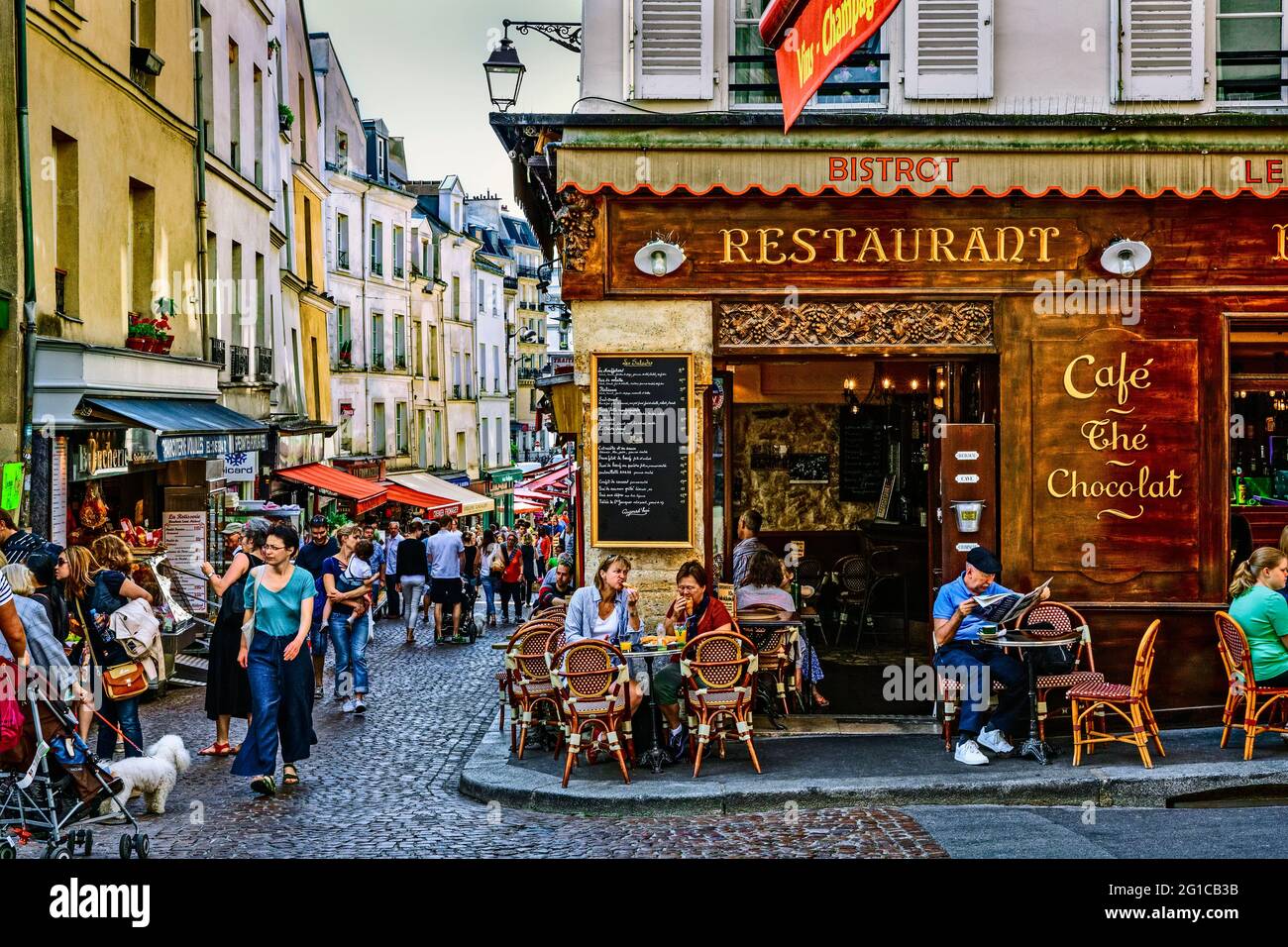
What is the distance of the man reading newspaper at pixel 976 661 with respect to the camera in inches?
406

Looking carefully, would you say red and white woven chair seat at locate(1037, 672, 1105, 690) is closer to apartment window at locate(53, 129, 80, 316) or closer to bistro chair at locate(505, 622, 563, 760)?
bistro chair at locate(505, 622, 563, 760)

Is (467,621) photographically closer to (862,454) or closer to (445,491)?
(862,454)

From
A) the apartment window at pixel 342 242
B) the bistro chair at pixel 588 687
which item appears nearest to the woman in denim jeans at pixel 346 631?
the bistro chair at pixel 588 687

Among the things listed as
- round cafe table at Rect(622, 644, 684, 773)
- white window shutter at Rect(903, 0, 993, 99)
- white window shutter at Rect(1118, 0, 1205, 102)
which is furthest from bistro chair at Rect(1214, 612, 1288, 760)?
white window shutter at Rect(903, 0, 993, 99)

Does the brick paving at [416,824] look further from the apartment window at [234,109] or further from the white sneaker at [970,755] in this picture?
the apartment window at [234,109]

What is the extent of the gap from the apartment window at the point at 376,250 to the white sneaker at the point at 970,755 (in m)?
40.3

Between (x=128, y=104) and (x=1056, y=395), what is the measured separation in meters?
12.1

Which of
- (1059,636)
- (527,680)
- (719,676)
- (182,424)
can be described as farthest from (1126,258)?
(182,424)

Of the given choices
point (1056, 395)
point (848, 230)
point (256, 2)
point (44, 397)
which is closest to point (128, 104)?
point (44, 397)

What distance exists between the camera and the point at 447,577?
21250mm

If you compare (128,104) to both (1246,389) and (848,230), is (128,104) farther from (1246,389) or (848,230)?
(1246,389)

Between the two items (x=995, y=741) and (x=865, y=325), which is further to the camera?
(x=865, y=325)

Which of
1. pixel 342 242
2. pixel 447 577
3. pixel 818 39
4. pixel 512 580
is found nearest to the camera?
pixel 818 39

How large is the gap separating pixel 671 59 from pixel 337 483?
Answer: 73.3 feet
